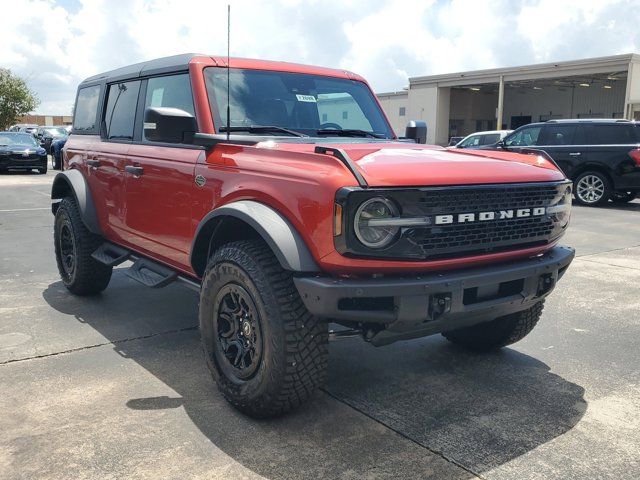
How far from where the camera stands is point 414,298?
2791mm

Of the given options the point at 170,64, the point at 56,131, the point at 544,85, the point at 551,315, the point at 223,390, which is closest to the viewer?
the point at 223,390

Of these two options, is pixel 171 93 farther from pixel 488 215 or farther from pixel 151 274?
pixel 488 215

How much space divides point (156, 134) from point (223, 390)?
153 centimetres

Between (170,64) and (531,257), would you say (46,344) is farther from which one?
(531,257)

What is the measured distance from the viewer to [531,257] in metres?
3.42

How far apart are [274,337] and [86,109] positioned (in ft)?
12.5

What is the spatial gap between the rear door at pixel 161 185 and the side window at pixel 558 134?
37.7 ft

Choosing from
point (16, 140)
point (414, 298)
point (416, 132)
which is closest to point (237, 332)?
point (414, 298)

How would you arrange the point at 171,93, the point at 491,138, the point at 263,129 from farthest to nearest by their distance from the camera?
the point at 491,138 < the point at 171,93 < the point at 263,129

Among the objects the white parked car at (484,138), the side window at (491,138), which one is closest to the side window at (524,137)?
the white parked car at (484,138)

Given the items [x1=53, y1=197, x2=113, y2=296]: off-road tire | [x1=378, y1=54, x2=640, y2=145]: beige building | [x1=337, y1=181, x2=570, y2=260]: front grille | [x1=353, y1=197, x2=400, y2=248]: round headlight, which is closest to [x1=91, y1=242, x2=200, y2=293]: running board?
[x1=53, y1=197, x2=113, y2=296]: off-road tire

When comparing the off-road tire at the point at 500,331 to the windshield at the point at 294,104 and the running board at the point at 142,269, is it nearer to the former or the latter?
the windshield at the point at 294,104

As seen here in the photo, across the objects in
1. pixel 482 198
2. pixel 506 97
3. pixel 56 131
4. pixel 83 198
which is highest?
pixel 506 97

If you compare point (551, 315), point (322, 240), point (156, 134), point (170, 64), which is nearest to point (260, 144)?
point (156, 134)
